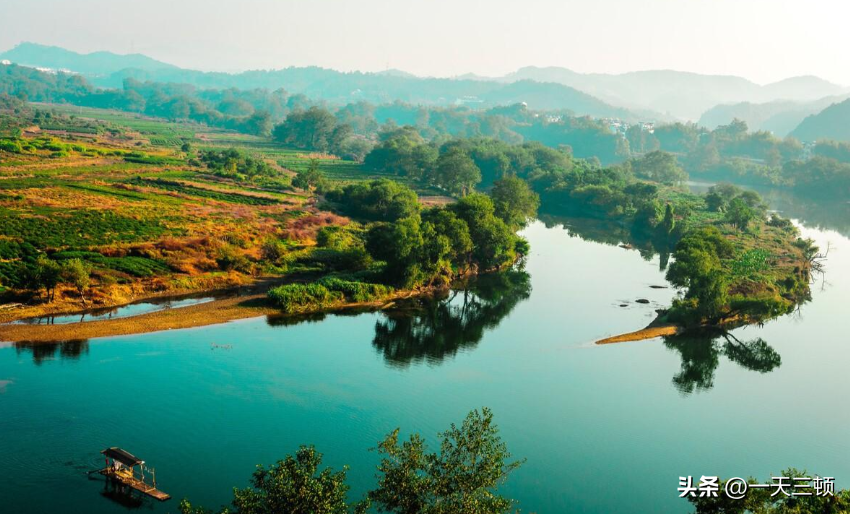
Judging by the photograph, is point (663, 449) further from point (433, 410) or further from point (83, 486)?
point (83, 486)

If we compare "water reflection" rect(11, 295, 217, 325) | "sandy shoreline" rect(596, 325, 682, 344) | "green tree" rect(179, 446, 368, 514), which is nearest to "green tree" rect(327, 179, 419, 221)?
"water reflection" rect(11, 295, 217, 325)

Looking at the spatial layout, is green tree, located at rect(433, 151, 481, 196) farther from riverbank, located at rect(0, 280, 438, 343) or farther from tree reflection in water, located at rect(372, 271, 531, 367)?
riverbank, located at rect(0, 280, 438, 343)

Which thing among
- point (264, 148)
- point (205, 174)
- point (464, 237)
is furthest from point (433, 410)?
point (264, 148)

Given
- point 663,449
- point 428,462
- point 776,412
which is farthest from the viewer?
point 776,412

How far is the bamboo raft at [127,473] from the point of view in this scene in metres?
22.3

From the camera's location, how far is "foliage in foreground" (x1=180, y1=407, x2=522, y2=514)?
53.9 feet

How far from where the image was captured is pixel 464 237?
49.5m

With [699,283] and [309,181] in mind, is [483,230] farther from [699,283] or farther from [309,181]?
[309,181]

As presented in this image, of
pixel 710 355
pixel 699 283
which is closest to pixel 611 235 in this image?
pixel 699 283

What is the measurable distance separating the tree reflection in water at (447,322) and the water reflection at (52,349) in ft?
48.6

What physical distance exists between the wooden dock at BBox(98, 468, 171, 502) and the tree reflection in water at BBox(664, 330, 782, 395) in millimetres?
24538

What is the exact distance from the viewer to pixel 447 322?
43125 millimetres

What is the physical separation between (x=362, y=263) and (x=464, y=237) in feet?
25.2

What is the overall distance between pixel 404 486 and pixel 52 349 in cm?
2356
